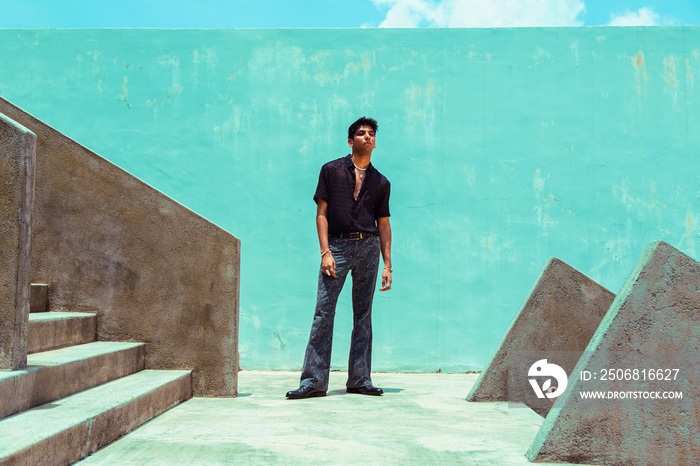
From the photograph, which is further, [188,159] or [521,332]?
[188,159]

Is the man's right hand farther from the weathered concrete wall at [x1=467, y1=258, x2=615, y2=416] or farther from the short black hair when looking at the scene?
the weathered concrete wall at [x1=467, y1=258, x2=615, y2=416]

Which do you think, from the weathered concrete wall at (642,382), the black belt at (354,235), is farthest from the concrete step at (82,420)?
the weathered concrete wall at (642,382)

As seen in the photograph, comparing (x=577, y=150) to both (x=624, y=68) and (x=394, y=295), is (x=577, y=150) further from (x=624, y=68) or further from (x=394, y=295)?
(x=394, y=295)

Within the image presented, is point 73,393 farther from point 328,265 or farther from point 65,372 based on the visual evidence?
point 328,265

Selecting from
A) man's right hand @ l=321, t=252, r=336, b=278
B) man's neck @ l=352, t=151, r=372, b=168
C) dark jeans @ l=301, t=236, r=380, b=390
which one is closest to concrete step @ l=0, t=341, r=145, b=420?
dark jeans @ l=301, t=236, r=380, b=390

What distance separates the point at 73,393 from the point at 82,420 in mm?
602

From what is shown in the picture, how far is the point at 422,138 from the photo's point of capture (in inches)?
225

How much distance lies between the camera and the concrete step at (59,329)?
9.78ft

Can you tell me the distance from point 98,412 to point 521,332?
7.71 ft

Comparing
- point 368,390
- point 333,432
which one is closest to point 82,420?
point 333,432

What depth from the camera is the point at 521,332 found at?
368cm

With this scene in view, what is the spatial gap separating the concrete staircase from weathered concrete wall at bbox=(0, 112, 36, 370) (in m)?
0.12

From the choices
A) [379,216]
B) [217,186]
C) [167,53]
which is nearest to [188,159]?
[217,186]

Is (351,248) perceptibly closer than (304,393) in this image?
No
